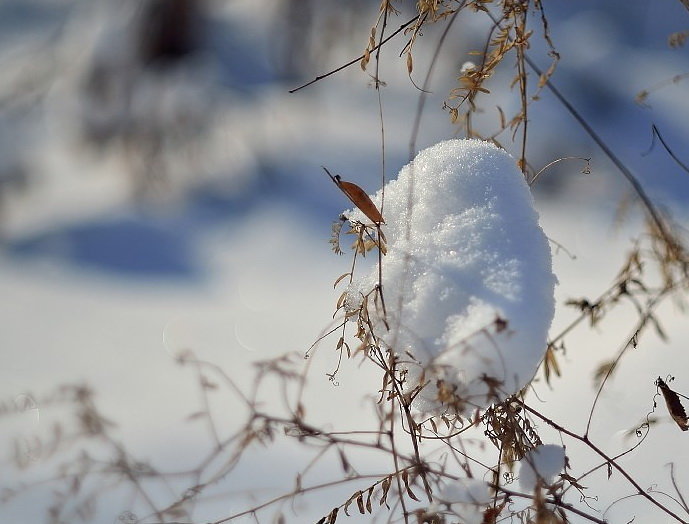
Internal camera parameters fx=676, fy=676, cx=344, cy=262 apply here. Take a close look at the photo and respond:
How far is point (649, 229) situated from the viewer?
99cm

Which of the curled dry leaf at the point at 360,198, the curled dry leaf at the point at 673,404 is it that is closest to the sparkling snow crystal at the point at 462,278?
the curled dry leaf at the point at 360,198

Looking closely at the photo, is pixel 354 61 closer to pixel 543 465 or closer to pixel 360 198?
pixel 360 198

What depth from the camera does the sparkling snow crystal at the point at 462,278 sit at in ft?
2.54

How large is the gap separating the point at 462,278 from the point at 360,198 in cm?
17

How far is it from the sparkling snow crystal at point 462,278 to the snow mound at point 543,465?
13 centimetres

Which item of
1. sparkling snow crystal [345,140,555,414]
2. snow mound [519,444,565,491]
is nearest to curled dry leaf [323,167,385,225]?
sparkling snow crystal [345,140,555,414]

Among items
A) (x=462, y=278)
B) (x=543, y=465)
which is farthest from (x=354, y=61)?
(x=543, y=465)

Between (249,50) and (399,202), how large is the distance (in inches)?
58.3

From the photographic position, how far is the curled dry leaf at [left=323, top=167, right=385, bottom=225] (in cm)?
88

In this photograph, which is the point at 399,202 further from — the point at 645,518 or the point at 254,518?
the point at 645,518

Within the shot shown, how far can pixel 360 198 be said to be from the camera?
902 mm

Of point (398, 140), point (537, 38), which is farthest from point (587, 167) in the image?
point (398, 140)

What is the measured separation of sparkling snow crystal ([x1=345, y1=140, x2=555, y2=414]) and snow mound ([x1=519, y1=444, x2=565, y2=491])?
13cm

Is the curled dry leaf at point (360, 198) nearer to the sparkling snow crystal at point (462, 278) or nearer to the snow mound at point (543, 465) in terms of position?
the sparkling snow crystal at point (462, 278)
